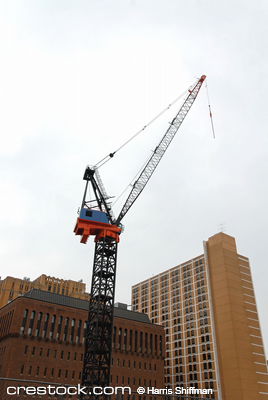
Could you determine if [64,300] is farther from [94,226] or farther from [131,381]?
[94,226]

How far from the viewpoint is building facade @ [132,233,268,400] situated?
305ft

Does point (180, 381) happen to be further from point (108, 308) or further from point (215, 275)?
point (108, 308)

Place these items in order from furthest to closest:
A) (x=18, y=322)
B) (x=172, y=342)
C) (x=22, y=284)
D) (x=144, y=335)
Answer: (x=22, y=284) < (x=172, y=342) < (x=144, y=335) < (x=18, y=322)

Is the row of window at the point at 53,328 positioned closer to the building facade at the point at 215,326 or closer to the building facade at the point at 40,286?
the building facade at the point at 215,326

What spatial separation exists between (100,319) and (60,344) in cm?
2205

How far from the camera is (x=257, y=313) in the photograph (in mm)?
106000

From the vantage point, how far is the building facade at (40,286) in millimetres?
137000

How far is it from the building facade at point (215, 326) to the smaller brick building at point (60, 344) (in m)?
15.0

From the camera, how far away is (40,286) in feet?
479

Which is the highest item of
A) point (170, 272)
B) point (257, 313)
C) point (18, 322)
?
point (170, 272)

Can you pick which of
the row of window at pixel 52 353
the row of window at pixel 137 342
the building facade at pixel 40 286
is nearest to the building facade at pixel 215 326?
the row of window at pixel 137 342

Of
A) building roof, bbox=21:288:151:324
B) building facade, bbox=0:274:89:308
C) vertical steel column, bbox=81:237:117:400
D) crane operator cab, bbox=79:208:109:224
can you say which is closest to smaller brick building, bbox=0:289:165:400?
building roof, bbox=21:288:151:324

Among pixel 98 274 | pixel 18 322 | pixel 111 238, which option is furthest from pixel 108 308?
pixel 18 322

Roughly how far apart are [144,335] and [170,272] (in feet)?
118
